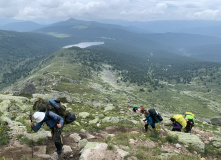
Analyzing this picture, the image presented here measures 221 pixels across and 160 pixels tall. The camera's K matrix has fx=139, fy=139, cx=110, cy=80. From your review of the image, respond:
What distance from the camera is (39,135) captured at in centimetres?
1005

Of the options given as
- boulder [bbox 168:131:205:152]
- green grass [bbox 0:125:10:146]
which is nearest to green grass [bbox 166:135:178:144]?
boulder [bbox 168:131:205:152]

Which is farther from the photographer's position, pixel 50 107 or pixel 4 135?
pixel 4 135

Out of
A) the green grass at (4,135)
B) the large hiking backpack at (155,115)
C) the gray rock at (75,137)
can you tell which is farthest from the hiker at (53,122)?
the large hiking backpack at (155,115)

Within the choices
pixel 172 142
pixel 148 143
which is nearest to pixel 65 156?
pixel 148 143

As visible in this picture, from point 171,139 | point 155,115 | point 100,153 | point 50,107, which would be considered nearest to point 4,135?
point 50,107

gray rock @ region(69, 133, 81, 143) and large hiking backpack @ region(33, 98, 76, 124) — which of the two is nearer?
large hiking backpack @ region(33, 98, 76, 124)

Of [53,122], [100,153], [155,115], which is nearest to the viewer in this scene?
[100,153]

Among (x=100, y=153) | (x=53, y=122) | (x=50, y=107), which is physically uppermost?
(x=50, y=107)

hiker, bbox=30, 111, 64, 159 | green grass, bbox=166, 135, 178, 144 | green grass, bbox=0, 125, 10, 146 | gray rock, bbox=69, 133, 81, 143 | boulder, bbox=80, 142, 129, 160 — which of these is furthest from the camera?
green grass, bbox=166, 135, 178, 144

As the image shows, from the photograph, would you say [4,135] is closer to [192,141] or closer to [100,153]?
[100,153]

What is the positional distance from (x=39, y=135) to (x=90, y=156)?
181 inches

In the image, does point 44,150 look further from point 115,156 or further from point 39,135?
point 115,156

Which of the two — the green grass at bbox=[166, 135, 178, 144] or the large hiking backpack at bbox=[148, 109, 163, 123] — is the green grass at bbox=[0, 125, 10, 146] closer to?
the large hiking backpack at bbox=[148, 109, 163, 123]

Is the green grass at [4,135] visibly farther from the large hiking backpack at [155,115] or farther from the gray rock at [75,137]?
the large hiking backpack at [155,115]
